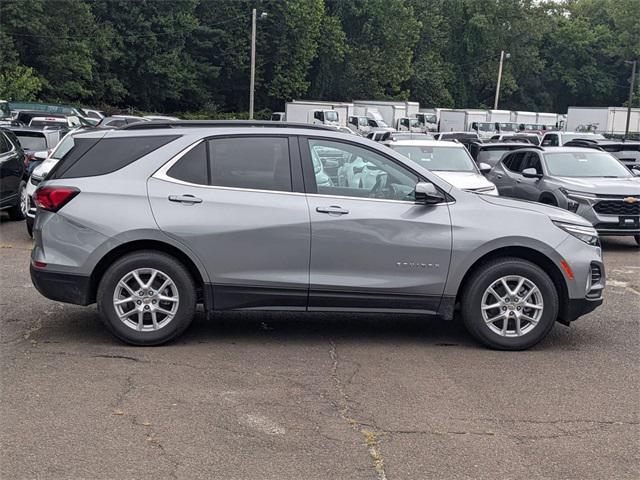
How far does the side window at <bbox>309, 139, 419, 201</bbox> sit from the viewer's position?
686 centimetres

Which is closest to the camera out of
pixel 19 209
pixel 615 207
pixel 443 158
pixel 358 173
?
pixel 358 173

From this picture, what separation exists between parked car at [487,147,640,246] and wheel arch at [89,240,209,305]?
8382mm

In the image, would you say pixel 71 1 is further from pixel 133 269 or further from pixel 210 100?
pixel 133 269

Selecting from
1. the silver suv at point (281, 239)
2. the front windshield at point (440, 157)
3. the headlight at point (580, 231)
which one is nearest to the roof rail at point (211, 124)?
the silver suv at point (281, 239)

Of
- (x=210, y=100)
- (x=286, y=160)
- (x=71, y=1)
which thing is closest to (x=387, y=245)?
(x=286, y=160)

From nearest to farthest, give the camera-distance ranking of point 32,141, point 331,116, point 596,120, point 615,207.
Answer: point 615,207, point 32,141, point 331,116, point 596,120

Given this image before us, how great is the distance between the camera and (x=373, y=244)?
668 cm

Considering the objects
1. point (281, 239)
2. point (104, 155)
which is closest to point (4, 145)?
point (104, 155)

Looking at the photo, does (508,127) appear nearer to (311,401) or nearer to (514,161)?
(514,161)

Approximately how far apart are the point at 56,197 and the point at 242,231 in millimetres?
1531

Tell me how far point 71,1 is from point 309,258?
152 ft

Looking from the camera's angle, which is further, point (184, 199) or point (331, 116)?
point (331, 116)

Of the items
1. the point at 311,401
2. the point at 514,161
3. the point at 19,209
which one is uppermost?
the point at 514,161

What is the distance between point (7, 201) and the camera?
45.1 feet
